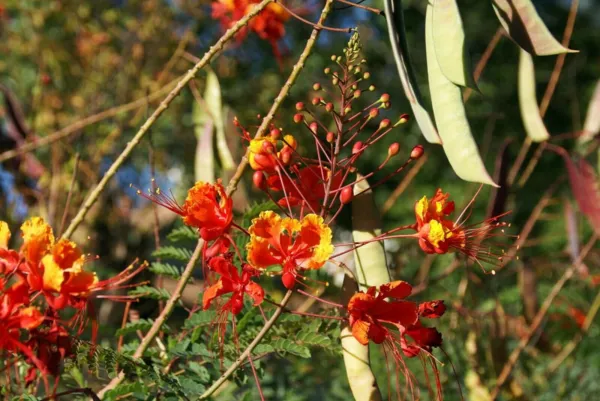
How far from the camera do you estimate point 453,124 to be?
38.8 inches

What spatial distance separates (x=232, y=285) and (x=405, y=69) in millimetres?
363

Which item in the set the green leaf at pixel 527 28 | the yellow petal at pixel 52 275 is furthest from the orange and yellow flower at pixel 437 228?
the yellow petal at pixel 52 275

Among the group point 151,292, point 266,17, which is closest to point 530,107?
point 266,17

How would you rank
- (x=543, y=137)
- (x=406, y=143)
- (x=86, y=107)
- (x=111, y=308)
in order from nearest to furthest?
(x=543, y=137) < (x=111, y=308) < (x=86, y=107) < (x=406, y=143)

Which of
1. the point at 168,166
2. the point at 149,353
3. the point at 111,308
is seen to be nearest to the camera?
the point at 149,353

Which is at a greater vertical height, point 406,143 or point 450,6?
point 450,6

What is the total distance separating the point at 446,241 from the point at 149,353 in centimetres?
53

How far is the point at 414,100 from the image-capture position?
3.07 ft

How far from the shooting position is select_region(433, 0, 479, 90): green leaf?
0.98m

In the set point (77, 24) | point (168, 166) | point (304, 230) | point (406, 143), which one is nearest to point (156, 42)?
point (77, 24)

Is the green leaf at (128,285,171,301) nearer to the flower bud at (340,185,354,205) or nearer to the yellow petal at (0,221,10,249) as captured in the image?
the yellow petal at (0,221,10,249)

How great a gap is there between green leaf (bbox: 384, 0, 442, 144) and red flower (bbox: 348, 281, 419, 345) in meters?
0.19

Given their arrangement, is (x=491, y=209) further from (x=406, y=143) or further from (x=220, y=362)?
(x=406, y=143)

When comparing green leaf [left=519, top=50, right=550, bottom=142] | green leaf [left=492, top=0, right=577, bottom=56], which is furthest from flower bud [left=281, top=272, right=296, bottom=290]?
green leaf [left=519, top=50, right=550, bottom=142]
